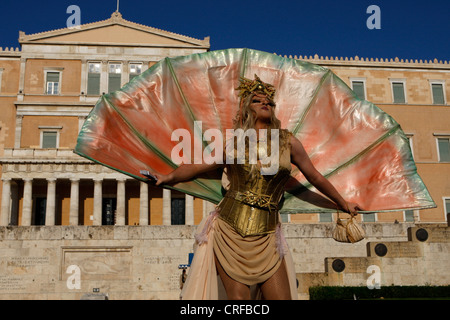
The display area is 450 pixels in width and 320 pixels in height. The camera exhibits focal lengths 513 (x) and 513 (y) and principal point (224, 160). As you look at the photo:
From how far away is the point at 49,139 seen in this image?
1606 inches

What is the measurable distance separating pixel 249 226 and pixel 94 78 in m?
40.4

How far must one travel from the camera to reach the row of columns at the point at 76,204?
119ft

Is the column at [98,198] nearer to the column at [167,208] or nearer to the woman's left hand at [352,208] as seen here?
the column at [167,208]

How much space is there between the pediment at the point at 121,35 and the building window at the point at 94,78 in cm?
204

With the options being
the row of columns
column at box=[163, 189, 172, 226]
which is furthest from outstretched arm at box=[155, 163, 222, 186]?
column at box=[163, 189, 172, 226]

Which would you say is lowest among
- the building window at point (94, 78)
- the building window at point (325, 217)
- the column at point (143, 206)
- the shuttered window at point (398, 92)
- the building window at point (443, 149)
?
the building window at point (325, 217)

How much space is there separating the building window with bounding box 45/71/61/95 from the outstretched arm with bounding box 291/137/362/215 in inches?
1580

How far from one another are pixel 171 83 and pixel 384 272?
15.4 metres

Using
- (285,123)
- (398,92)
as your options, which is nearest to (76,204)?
(398,92)

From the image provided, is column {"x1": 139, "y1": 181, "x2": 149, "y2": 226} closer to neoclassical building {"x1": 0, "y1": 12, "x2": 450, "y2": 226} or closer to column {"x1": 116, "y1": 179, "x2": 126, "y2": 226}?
neoclassical building {"x1": 0, "y1": 12, "x2": 450, "y2": 226}

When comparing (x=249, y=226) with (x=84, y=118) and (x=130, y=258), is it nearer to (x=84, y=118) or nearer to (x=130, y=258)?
(x=130, y=258)

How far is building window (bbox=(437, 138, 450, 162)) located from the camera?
42188mm

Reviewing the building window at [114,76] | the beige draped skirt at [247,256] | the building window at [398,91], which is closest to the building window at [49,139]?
the building window at [114,76]

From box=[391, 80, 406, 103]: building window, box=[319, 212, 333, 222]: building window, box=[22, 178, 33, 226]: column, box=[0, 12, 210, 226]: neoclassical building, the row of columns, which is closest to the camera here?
box=[22, 178, 33, 226]: column
